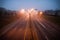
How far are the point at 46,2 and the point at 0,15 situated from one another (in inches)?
75.8

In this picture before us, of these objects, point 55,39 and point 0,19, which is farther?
point 0,19

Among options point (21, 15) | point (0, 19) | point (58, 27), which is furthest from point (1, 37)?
point (58, 27)

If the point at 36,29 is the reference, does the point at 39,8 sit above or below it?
above

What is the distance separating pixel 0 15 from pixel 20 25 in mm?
918

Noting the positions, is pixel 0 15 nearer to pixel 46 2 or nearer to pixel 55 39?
pixel 46 2

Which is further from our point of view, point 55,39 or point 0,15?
point 0,15

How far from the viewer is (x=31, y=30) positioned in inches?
196

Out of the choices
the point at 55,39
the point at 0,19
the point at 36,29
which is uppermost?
the point at 0,19

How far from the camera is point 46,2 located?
5.14 m

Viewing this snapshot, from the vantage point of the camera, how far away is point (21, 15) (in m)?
5.06

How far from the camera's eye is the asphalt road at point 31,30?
490 cm

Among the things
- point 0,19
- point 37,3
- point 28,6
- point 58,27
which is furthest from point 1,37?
point 58,27

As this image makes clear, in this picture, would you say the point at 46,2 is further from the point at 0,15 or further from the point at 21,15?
the point at 0,15

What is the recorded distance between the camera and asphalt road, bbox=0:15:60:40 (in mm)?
4902
